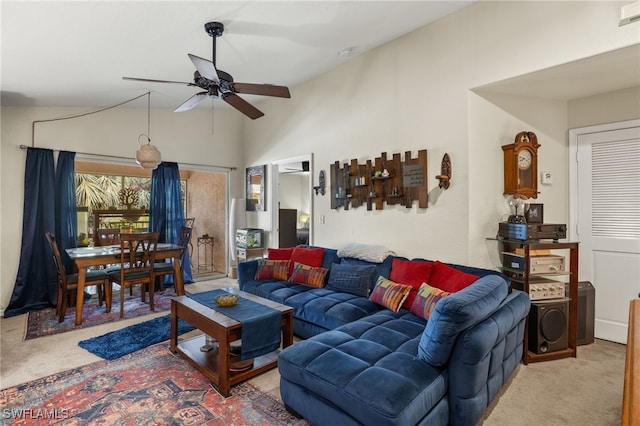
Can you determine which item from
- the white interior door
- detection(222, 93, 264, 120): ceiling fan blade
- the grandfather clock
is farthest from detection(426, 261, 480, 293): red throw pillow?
detection(222, 93, 264, 120): ceiling fan blade

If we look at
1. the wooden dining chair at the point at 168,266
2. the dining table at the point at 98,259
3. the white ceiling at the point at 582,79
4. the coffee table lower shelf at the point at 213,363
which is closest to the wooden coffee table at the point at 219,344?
the coffee table lower shelf at the point at 213,363

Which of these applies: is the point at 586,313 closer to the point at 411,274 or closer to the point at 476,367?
the point at 411,274

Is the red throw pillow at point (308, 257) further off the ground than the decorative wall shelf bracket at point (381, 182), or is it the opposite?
the decorative wall shelf bracket at point (381, 182)

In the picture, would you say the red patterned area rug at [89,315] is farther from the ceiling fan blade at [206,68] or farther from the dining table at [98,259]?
the ceiling fan blade at [206,68]

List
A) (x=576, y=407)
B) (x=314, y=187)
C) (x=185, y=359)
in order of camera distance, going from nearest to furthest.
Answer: (x=576, y=407)
(x=185, y=359)
(x=314, y=187)

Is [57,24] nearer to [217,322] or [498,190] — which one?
[217,322]

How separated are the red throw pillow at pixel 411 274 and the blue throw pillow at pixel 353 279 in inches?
11.5

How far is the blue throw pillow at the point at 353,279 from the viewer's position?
11.2 feet

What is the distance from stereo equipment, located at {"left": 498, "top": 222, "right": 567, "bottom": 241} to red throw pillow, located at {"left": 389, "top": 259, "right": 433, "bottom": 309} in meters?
0.79

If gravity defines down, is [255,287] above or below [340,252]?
below

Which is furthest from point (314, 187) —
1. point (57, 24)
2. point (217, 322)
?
point (57, 24)

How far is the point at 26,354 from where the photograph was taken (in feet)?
9.74

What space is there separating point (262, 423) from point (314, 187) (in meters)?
3.27

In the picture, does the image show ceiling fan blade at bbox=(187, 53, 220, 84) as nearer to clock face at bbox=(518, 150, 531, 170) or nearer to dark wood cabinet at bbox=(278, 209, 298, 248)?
clock face at bbox=(518, 150, 531, 170)
